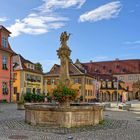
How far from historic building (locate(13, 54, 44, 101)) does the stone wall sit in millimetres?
38605

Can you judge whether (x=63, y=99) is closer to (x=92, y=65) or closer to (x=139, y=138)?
(x=139, y=138)

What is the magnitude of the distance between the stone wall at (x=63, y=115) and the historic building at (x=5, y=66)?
91.4ft

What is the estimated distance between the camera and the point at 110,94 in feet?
294

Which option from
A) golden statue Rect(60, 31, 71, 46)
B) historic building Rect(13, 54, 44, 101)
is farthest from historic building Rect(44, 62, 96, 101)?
golden statue Rect(60, 31, 71, 46)

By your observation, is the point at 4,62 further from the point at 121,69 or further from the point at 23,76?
the point at 121,69

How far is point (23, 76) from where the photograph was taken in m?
55.6

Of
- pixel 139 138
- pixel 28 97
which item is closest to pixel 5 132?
pixel 139 138

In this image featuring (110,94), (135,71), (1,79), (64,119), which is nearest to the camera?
(64,119)

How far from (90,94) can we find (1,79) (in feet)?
117

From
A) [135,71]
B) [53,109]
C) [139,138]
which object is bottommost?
[139,138]

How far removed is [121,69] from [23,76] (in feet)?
222

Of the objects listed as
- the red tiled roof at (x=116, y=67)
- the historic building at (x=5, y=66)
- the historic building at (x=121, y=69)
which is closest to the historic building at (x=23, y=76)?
the historic building at (x=5, y=66)

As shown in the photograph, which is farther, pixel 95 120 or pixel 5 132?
pixel 95 120

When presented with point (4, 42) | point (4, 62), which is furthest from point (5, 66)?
point (4, 42)
